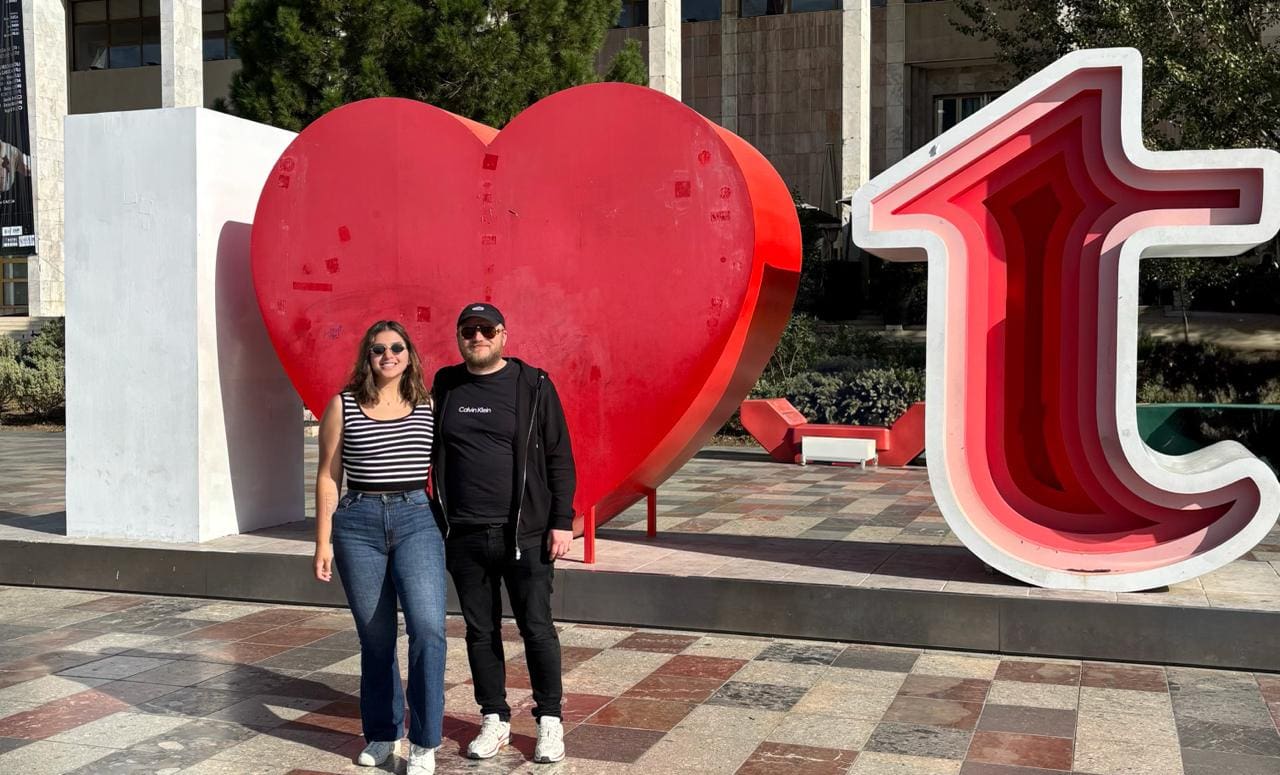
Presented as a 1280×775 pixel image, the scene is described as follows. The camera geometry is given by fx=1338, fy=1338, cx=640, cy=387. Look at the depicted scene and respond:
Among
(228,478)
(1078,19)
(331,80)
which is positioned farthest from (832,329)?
(228,478)

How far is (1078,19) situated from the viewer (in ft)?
61.1

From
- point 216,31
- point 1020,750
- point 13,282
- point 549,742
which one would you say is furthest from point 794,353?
point 13,282

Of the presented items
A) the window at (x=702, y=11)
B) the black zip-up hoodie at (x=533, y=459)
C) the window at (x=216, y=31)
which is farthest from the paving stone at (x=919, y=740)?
the window at (x=216, y=31)

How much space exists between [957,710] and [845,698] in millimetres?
470

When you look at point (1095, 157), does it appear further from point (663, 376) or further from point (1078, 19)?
point (1078, 19)

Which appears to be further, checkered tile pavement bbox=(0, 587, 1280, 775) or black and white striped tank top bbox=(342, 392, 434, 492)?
checkered tile pavement bbox=(0, 587, 1280, 775)

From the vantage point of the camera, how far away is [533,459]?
484 centimetres

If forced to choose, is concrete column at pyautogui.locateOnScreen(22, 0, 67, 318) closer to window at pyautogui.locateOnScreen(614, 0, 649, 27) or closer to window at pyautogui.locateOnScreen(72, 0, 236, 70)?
window at pyautogui.locateOnScreen(72, 0, 236, 70)

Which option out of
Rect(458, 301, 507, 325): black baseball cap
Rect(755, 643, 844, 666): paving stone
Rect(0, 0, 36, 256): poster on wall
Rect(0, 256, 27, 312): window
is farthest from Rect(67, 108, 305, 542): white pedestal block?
Rect(0, 256, 27, 312): window

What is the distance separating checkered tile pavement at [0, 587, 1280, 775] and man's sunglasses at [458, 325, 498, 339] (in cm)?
155

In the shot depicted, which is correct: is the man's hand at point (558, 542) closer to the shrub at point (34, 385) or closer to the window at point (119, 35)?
the shrub at point (34, 385)

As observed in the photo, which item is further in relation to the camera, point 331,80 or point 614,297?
point 331,80

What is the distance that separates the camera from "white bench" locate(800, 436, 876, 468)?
A: 1538cm

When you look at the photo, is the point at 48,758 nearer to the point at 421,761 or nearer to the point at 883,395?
the point at 421,761
